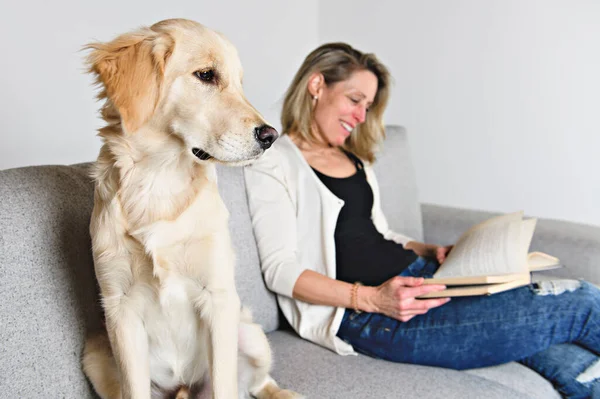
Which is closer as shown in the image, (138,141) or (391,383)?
(138,141)

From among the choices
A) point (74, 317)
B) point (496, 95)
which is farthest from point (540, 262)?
point (496, 95)

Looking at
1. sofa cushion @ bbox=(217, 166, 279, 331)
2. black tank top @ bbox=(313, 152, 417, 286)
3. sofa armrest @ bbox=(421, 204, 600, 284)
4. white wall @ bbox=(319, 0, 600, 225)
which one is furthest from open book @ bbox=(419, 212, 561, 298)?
white wall @ bbox=(319, 0, 600, 225)

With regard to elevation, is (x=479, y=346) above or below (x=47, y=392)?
below

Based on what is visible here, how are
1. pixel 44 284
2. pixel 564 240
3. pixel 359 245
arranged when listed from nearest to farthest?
pixel 44 284
pixel 359 245
pixel 564 240

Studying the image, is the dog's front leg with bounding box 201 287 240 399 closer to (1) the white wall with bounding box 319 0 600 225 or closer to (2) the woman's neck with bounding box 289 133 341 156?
(2) the woman's neck with bounding box 289 133 341 156

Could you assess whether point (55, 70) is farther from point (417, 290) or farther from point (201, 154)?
point (417, 290)

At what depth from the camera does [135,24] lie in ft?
7.96

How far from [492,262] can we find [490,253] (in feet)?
0.11

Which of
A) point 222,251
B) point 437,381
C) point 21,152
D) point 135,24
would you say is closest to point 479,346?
point 437,381

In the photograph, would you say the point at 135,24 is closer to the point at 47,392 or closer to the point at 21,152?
the point at 21,152

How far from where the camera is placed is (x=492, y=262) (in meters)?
1.58

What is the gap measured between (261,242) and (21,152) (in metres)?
1.05

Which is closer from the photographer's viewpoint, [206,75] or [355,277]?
[206,75]

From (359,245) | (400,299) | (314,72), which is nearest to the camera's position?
(400,299)
